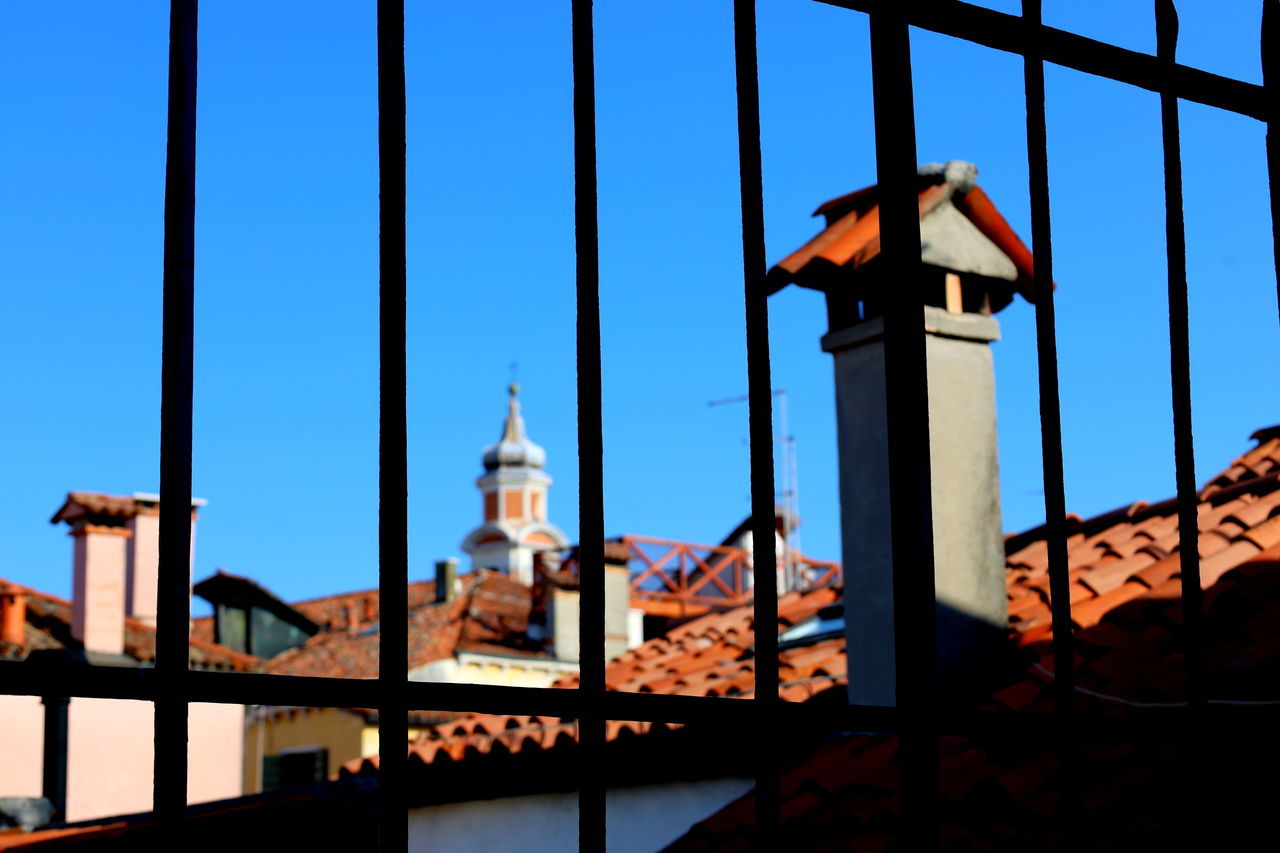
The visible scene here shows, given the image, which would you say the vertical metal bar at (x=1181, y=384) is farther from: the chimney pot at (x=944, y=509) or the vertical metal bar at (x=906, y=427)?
the chimney pot at (x=944, y=509)

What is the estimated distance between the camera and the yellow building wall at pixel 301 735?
79.1 feet

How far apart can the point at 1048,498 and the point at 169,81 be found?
1.30 meters

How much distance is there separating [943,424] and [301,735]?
2036 centimetres

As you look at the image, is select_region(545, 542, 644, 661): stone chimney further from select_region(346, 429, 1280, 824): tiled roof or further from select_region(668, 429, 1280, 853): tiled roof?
select_region(668, 429, 1280, 853): tiled roof

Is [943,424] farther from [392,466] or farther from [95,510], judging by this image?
[95,510]

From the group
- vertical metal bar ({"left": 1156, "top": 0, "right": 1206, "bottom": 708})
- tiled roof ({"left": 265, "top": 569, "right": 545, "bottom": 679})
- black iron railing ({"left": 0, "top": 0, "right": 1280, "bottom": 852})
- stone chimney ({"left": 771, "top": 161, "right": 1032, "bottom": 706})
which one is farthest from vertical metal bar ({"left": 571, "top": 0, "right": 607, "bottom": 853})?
tiled roof ({"left": 265, "top": 569, "right": 545, "bottom": 679})

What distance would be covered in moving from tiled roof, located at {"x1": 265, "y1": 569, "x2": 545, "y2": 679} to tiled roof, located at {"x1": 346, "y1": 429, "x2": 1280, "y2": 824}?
16.2m

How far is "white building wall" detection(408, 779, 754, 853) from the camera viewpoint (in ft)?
20.8

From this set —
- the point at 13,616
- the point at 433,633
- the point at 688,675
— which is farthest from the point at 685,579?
the point at 688,675

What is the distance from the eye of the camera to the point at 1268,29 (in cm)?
285

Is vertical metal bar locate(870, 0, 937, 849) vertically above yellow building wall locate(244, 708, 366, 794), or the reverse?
vertical metal bar locate(870, 0, 937, 849)

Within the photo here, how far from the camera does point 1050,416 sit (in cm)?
241

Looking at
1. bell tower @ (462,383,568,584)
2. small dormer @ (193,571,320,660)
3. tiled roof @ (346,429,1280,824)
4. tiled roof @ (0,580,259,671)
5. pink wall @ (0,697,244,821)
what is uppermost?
bell tower @ (462,383,568,584)

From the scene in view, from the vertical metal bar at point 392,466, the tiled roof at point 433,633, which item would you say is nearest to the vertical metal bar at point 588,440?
the vertical metal bar at point 392,466
